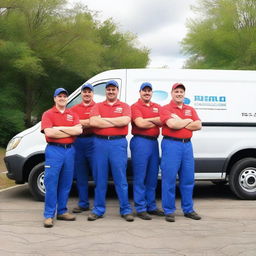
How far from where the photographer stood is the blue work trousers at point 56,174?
6.24 meters

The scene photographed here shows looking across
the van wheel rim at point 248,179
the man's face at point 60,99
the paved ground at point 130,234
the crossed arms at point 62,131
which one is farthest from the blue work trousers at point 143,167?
the van wheel rim at point 248,179

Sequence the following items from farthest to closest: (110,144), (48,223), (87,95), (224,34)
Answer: (224,34)
(87,95)
(110,144)
(48,223)

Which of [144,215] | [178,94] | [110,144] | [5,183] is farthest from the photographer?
[5,183]

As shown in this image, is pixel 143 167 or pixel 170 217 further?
pixel 143 167

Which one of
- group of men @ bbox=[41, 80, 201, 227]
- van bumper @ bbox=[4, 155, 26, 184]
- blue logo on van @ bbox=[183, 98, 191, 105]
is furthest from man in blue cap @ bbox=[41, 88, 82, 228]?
blue logo on van @ bbox=[183, 98, 191, 105]

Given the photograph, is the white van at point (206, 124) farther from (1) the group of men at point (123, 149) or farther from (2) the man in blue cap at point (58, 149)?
(2) the man in blue cap at point (58, 149)

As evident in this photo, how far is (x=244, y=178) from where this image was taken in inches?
317

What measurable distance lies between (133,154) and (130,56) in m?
38.2

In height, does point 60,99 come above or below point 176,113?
above

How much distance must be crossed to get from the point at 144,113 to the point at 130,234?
71.3 inches

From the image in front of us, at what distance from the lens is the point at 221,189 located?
9.61 meters

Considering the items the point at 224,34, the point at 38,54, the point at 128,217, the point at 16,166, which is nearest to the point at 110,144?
the point at 128,217

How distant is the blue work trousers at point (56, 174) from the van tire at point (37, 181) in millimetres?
1444

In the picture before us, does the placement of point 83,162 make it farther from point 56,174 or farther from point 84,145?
point 56,174
